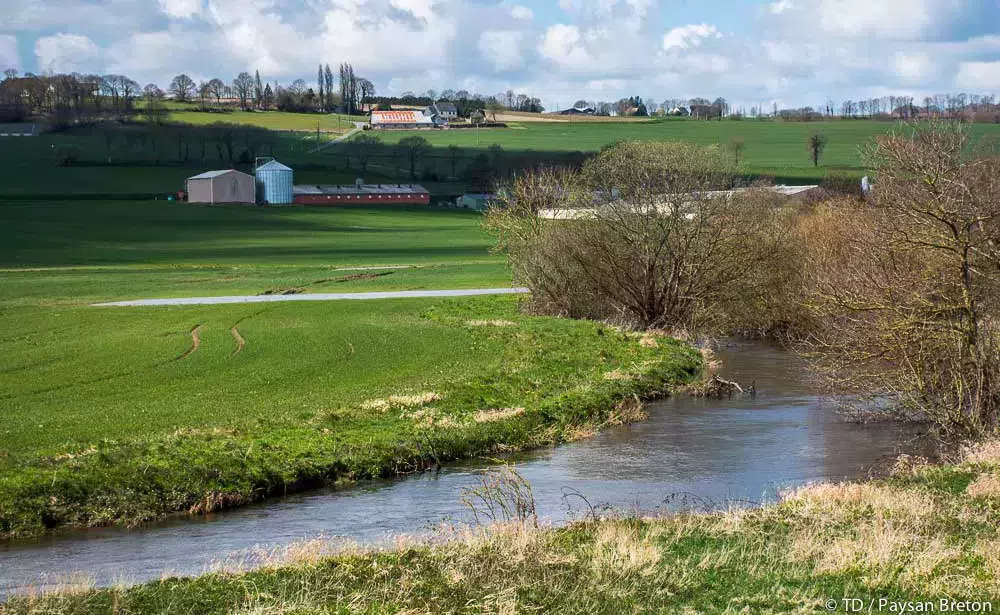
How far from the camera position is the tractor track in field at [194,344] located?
122ft

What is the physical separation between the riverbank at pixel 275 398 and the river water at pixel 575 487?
89 centimetres

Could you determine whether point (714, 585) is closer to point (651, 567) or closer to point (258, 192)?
point (651, 567)

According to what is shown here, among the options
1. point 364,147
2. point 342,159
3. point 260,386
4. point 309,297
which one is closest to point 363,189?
point 342,159

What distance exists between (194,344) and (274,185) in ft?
360

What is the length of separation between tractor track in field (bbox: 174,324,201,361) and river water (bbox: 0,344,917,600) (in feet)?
51.1

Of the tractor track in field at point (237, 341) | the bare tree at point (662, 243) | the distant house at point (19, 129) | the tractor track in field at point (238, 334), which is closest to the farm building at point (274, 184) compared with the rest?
the distant house at point (19, 129)

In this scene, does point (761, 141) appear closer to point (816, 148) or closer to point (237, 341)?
point (816, 148)

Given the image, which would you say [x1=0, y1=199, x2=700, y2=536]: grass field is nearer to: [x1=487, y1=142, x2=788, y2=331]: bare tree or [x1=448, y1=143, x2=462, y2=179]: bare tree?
[x1=487, y1=142, x2=788, y2=331]: bare tree

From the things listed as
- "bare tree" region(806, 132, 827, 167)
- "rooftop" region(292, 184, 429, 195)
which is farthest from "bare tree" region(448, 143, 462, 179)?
"bare tree" region(806, 132, 827, 167)

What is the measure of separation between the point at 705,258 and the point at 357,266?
39569mm

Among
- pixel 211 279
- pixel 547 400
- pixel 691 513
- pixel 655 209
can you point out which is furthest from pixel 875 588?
pixel 211 279

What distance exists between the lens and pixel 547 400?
3097 cm

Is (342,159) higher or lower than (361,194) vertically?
higher

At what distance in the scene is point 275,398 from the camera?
2988cm
